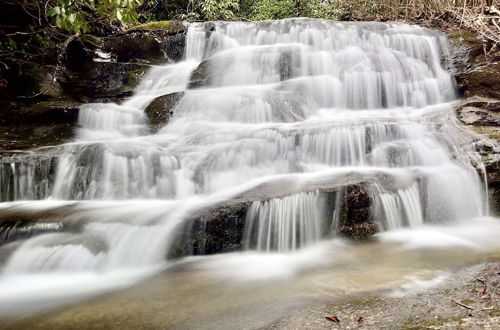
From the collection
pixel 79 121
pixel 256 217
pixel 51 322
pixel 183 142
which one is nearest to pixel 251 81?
pixel 183 142

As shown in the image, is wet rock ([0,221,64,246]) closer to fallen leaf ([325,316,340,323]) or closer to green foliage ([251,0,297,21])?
fallen leaf ([325,316,340,323])

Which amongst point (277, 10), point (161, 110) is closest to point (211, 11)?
point (277, 10)

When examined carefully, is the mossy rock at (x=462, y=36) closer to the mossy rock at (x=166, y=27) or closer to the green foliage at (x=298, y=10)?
the green foliage at (x=298, y=10)

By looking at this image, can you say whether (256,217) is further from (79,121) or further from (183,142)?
(79,121)

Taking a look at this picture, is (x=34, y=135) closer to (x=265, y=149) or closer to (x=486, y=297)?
Result: (x=265, y=149)

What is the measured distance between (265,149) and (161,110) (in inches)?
128

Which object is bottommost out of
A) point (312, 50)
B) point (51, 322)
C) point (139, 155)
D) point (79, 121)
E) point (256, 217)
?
point (51, 322)

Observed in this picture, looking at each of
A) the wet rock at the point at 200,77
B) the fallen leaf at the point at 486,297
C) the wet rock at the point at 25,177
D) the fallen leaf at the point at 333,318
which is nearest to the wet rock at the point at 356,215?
the fallen leaf at the point at 486,297

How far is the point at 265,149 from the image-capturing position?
6.17 meters

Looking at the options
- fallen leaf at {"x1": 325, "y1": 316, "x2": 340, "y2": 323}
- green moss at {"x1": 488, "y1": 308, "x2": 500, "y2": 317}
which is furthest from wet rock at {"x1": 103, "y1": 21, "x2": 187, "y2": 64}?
green moss at {"x1": 488, "y1": 308, "x2": 500, "y2": 317}

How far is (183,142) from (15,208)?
2.91 m

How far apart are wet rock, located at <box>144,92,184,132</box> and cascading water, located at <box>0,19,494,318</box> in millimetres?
174

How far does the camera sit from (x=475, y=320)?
206 centimetres

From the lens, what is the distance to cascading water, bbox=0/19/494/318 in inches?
168
